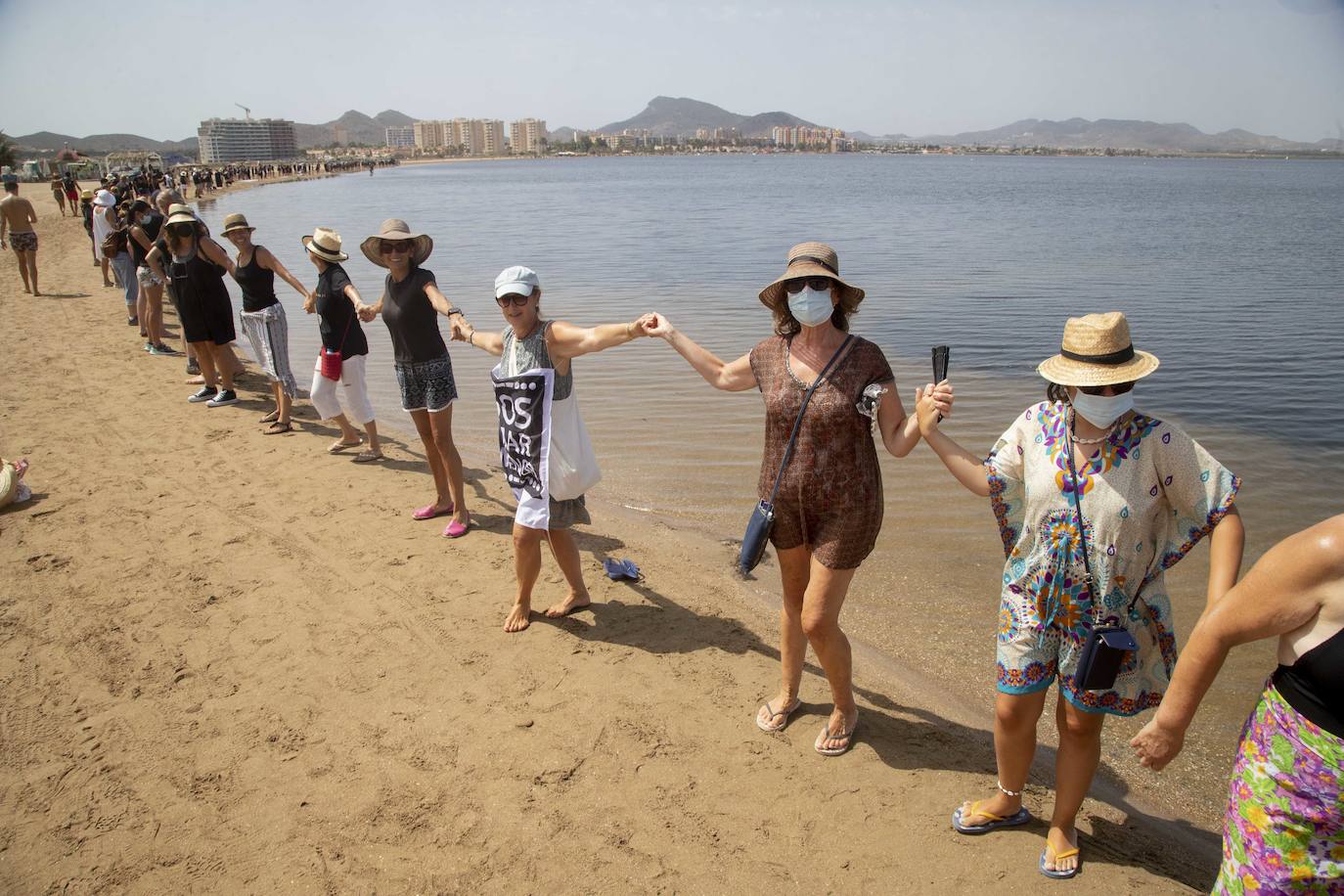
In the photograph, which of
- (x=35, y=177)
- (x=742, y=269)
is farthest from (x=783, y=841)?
(x=35, y=177)

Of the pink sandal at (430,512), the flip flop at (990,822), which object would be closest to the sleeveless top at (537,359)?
the pink sandal at (430,512)

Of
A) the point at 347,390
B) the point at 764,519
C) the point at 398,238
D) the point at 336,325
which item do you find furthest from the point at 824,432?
the point at 347,390

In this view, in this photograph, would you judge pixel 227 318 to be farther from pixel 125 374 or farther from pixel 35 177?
pixel 35 177

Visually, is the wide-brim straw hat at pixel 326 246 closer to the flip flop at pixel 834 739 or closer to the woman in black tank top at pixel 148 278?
the flip flop at pixel 834 739

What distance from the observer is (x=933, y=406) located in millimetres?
2848

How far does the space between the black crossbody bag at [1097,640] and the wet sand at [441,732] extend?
926 millimetres

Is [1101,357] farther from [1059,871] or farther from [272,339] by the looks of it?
[272,339]

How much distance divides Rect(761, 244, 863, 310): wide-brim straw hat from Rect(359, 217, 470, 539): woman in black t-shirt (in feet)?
9.21

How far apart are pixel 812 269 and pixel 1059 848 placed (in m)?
2.34

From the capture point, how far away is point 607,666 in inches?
173

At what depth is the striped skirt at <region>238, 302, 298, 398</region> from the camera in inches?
316

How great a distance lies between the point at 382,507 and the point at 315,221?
30091mm

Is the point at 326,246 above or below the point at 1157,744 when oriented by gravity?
above

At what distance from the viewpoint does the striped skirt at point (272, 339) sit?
802 centimetres
